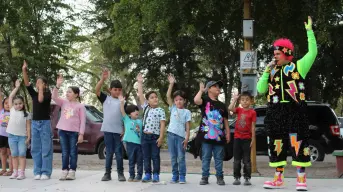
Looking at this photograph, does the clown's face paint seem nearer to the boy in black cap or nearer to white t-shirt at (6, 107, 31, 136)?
the boy in black cap

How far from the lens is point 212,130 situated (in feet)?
28.5

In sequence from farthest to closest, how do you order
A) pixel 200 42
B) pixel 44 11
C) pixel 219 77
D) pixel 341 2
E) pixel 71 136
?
pixel 219 77 → pixel 200 42 → pixel 44 11 → pixel 341 2 → pixel 71 136

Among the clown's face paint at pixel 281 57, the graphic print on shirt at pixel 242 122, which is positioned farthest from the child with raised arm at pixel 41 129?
the clown's face paint at pixel 281 57

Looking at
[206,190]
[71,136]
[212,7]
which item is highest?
[212,7]

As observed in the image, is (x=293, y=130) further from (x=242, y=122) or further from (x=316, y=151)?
(x=316, y=151)

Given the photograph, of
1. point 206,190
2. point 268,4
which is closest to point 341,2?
point 268,4

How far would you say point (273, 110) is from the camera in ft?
26.5

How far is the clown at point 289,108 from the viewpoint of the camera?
25.9 feet

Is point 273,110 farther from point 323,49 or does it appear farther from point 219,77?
point 219,77

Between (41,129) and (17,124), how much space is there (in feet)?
1.77

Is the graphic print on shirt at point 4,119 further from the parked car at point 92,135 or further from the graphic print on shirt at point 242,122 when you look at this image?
the parked car at point 92,135

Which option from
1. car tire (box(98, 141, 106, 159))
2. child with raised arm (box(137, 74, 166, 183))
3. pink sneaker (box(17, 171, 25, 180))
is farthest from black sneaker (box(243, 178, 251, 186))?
car tire (box(98, 141, 106, 159))

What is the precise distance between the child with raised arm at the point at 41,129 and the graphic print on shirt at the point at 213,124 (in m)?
2.87

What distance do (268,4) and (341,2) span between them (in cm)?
167
